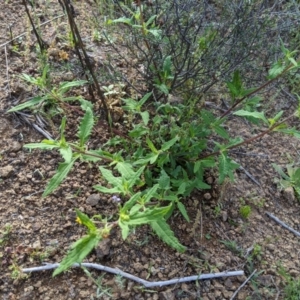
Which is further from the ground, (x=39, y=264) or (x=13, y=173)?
(x=13, y=173)

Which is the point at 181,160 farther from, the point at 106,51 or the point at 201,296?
the point at 106,51

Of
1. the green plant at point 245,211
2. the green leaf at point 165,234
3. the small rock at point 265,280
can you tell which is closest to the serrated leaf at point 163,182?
the green leaf at point 165,234

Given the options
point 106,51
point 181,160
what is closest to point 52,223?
point 181,160

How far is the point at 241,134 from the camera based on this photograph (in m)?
2.62

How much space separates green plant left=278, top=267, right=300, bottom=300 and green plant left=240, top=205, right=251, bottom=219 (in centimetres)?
33

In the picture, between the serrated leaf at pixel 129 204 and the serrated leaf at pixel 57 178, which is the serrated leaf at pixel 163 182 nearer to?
the serrated leaf at pixel 129 204

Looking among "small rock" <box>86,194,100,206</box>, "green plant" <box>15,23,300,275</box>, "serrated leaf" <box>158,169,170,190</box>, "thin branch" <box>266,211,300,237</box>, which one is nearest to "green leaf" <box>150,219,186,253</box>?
"green plant" <box>15,23,300,275</box>

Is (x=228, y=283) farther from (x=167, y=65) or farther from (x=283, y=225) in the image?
(x=167, y=65)

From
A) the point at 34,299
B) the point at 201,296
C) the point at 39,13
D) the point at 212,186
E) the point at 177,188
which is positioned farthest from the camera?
the point at 39,13

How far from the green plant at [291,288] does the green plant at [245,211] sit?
1.07 feet

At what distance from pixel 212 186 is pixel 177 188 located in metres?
0.24

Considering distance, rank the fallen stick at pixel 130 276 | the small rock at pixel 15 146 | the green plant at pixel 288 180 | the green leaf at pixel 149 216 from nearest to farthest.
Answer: the green leaf at pixel 149 216 → the fallen stick at pixel 130 276 → the small rock at pixel 15 146 → the green plant at pixel 288 180

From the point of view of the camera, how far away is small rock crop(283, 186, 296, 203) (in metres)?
2.44

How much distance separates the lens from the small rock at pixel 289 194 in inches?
96.0
